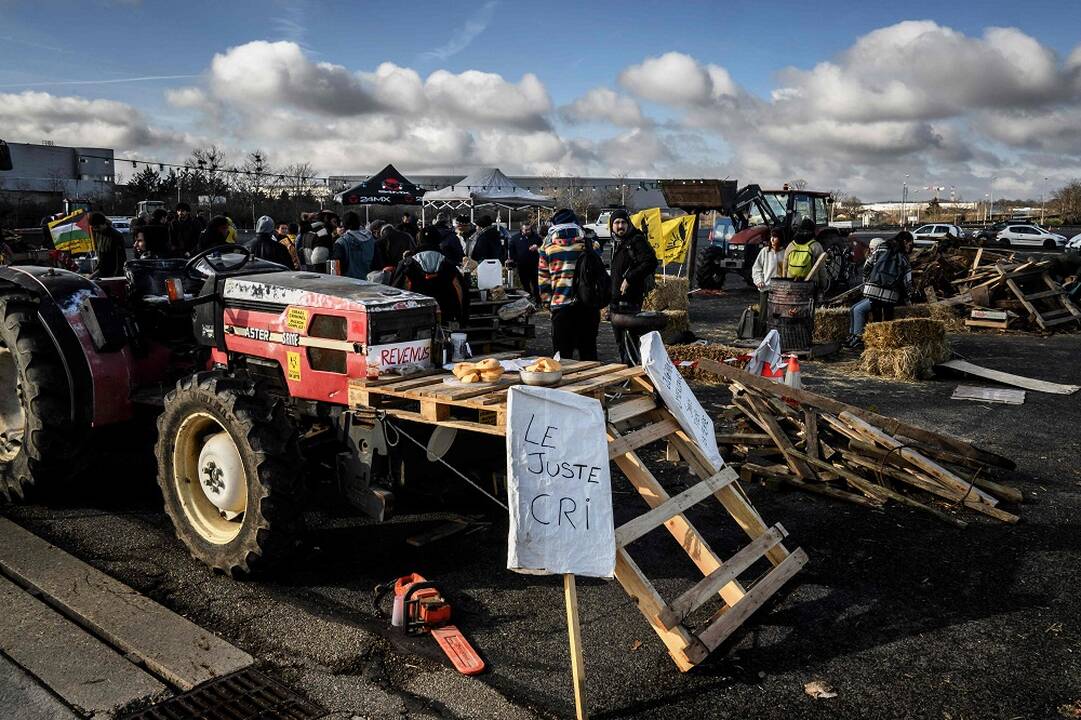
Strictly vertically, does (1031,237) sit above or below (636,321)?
above

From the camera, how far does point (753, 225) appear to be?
70.4ft

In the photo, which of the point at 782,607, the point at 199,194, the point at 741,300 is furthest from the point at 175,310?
the point at 199,194

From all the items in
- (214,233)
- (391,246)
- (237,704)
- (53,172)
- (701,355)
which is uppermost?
(53,172)

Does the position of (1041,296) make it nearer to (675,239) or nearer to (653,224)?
(675,239)

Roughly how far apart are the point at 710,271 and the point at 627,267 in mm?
12528

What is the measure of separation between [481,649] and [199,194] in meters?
36.2

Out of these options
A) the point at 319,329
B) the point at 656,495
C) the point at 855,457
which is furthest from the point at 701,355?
the point at 656,495

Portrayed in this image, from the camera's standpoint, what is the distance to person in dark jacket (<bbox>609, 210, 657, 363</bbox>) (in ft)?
26.8

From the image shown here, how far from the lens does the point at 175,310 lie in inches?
225

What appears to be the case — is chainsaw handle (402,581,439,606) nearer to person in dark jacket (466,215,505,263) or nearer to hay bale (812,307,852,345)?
hay bale (812,307,852,345)

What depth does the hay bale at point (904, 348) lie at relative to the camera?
9.96 m

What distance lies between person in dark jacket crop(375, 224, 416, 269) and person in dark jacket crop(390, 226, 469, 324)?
13.7 ft

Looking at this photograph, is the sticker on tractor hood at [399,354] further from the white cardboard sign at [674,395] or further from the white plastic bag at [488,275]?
the white plastic bag at [488,275]

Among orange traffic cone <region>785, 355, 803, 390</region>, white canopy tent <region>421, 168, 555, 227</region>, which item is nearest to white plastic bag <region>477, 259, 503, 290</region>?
orange traffic cone <region>785, 355, 803, 390</region>
